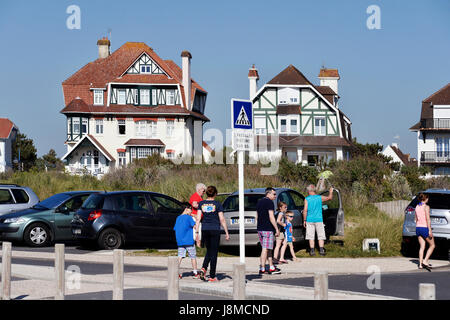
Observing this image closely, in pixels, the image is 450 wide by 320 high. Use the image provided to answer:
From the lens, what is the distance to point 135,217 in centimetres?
2027

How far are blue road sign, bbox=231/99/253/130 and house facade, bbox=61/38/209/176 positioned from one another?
53.0 metres

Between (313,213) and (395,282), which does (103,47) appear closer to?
(313,213)

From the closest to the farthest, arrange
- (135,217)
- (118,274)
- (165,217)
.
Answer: (118,274)
(135,217)
(165,217)

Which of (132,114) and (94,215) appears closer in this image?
(94,215)

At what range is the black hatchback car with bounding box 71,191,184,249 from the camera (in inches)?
779

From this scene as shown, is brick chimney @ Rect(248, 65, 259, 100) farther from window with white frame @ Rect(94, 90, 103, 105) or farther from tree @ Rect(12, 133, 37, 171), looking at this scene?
tree @ Rect(12, 133, 37, 171)

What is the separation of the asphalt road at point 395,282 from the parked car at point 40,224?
927cm

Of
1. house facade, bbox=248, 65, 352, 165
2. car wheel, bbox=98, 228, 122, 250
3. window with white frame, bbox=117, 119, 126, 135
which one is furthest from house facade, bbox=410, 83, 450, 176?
car wheel, bbox=98, 228, 122, 250

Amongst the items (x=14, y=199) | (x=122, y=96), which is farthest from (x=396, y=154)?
(x=14, y=199)

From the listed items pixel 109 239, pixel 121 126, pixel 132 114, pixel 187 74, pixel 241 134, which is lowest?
pixel 109 239

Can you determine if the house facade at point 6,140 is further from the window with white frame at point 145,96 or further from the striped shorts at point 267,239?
the striped shorts at point 267,239

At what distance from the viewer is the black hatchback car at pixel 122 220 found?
1978cm

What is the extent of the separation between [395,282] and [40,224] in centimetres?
1125
